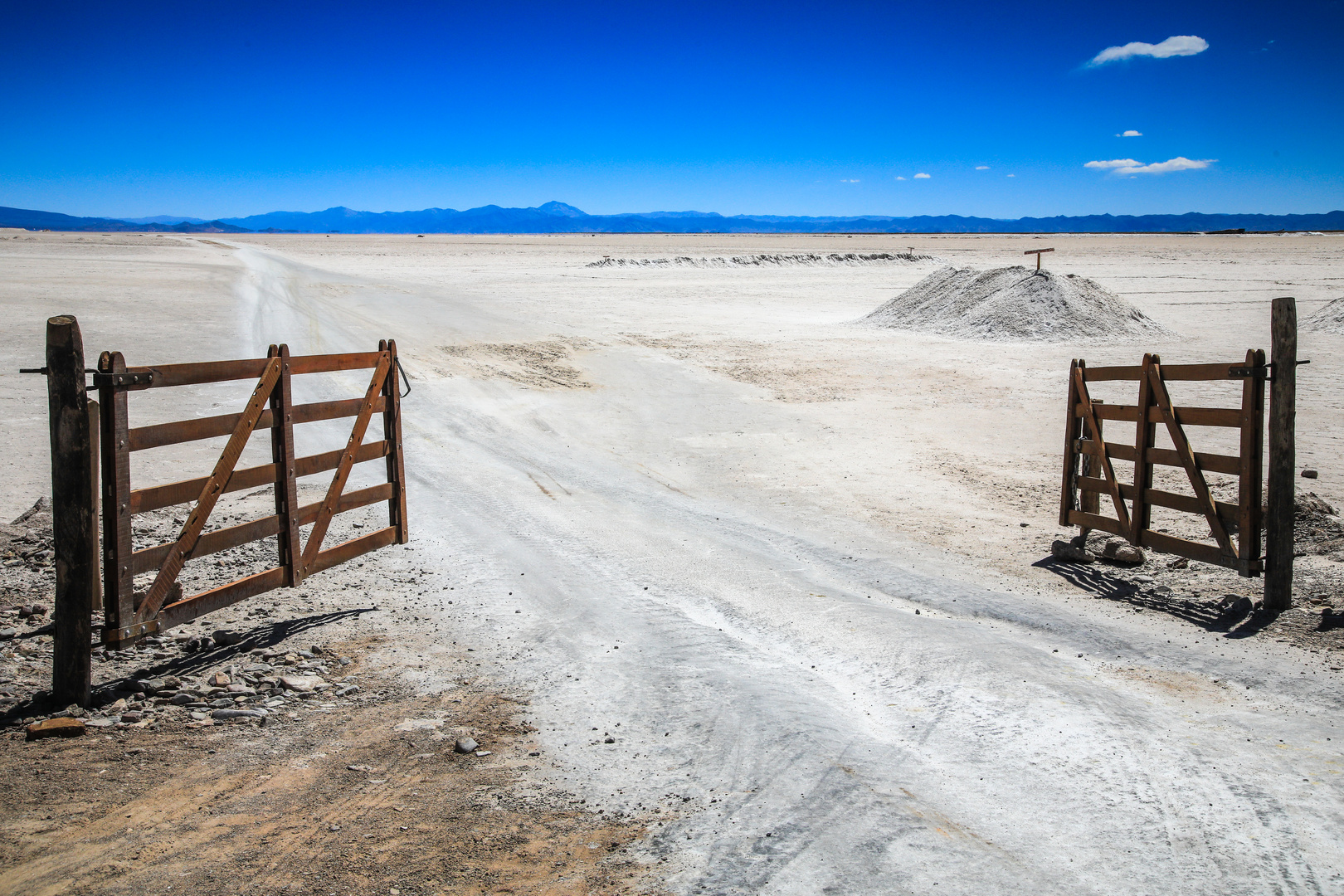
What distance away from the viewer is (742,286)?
46.1m

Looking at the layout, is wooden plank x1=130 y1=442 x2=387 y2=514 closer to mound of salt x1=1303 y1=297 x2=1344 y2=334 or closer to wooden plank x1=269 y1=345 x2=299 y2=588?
wooden plank x1=269 y1=345 x2=299 y2=588

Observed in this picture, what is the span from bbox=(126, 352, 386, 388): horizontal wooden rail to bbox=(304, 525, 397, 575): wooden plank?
1.43 m

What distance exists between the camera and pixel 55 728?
457 cm

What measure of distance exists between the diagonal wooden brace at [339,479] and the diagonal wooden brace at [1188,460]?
6.46 metres

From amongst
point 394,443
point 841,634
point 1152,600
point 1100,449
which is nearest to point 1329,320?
point 1100,449

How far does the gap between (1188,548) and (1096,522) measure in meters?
1.04

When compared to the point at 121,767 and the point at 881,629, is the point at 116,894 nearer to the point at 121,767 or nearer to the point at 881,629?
the point at 121,767

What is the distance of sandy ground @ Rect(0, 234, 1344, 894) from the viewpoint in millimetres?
3908

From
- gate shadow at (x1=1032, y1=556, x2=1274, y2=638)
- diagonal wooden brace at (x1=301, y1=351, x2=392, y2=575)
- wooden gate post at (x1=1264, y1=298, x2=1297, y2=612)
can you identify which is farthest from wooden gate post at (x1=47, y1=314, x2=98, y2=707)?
wooden gate post at (x1=1264, y1=298, x2=1297, y2=612)

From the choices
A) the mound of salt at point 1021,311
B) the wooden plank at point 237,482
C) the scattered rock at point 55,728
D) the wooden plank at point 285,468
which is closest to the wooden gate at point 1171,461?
the wooden plank at point 237,482

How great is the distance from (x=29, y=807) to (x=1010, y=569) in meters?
7.34

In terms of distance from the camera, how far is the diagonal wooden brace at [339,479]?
21.2 ft

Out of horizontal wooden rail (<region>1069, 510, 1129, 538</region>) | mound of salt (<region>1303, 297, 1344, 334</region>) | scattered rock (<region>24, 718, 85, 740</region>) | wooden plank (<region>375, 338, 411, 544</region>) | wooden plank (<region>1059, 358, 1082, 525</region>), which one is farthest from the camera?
mound of salt (<region>1303, 297, 1344, 334</region>)

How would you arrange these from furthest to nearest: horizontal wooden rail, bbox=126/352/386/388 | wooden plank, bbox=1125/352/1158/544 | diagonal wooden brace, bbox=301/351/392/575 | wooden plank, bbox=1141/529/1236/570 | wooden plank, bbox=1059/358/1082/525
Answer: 1. wooden plank, bbox=1059/358/1082/525
2. wooden plank, bbox=1125/352/1158/544
3. wooden plank, bbox=1141/529/1236/570
4. diagonal wooden brace, bbox=301/351/392/575
5. horizontal wooden rail, bbox=126/352/386/388
